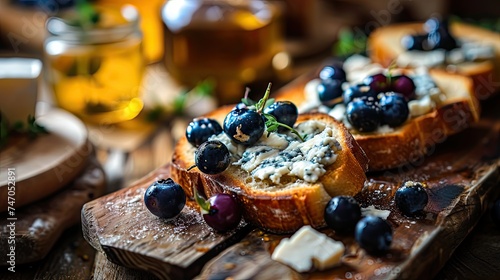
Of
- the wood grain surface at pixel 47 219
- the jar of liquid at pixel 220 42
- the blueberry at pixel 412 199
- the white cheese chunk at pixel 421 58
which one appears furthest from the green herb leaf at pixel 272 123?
the jar of liquid at pixel 220 42

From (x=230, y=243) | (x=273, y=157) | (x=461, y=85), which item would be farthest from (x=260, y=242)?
(x=461, y=85)

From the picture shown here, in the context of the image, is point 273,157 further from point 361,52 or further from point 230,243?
point 361,52

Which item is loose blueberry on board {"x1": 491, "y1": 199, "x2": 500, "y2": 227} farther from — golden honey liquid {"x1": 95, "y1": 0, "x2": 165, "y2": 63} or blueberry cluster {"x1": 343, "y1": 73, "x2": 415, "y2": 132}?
golden honey liquid {"x1": 95, "y1": 0, "x2": 165, "y2": 63}

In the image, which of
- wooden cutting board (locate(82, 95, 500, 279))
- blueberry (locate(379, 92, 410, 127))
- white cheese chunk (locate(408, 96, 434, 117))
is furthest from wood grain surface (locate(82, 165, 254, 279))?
white cheese chunk (locate(408, 96, 434, 117))

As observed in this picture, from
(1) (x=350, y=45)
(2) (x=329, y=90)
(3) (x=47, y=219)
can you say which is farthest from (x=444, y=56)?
(3) (x=47, y=219)

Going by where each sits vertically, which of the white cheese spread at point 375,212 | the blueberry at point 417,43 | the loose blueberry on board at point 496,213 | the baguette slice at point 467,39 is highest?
the white cheese spread at point 375,212

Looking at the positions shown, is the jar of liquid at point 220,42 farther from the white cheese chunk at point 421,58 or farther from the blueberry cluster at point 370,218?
the blueberry cluster at point 370,218
